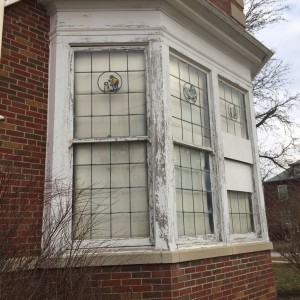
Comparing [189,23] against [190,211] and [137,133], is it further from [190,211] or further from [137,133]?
[190,211]

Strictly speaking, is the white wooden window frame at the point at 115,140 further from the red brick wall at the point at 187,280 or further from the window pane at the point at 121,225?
the red brick wall at the point at 187,280

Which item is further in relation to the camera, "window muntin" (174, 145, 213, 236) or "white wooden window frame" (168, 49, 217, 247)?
"window muntin" (174, 145, 213, 236)

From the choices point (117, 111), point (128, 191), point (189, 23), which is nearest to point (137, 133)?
point (117, 111)

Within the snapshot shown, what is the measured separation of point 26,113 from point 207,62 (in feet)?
9.02

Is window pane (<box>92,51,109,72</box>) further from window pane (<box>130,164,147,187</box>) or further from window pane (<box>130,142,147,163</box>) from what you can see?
window pane (<box>130,164,147,187</box>)

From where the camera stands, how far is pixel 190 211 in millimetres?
5012

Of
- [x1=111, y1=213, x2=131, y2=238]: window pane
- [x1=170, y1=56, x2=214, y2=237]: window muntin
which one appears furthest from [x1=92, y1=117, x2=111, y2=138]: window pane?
[x1=111, y1=213, x2=131, y2=238]: window pane

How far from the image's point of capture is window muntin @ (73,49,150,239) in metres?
4.57

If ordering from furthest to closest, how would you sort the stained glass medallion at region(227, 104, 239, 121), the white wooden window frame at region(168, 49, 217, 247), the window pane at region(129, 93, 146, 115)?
1. the stained glass medallion at region(227, 104, 239, 121)
2. the window pane at region(129, 93, 146, 115)
3. the white wooden window frame at region(168, 49, 217, 247)

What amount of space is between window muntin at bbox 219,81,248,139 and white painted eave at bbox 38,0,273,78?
0.61 metres

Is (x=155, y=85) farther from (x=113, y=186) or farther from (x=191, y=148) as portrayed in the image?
Answer: (x=113, y=186)

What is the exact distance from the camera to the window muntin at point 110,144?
180 inches

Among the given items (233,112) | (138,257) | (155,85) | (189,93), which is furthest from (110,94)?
(233,112)

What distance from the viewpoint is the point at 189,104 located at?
5449mm
